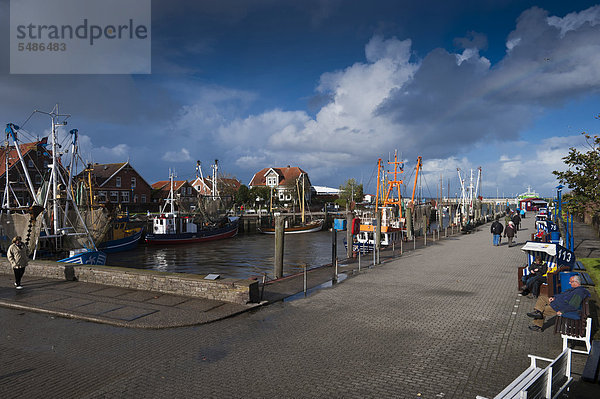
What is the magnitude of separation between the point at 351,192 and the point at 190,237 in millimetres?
59008

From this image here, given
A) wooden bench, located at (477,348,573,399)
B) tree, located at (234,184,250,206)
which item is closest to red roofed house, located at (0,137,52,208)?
tree, located at (234,184,250,206)

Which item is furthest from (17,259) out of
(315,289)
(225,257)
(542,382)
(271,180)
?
(271,180)

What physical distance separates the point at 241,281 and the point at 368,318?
3.94 metres

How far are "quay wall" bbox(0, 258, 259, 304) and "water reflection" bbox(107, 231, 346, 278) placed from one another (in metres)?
11.1

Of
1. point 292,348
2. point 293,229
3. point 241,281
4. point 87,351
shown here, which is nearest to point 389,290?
point 241,281

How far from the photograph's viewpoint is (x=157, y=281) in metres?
12.8

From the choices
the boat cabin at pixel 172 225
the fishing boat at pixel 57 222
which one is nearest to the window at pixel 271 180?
the boat cabin at pixel 172 225

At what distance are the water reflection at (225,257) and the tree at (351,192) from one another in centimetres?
5112

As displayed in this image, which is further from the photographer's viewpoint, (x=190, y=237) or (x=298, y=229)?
(x=298, y=229)

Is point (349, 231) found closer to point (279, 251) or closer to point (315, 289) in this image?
point (279, 251)

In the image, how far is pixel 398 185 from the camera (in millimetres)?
39625

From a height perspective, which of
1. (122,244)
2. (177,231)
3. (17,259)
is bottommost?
(122,244)

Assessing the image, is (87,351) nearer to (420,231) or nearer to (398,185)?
(398,185)

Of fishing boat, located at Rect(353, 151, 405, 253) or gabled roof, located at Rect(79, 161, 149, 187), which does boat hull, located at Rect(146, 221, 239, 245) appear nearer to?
fishing boat, located at Rect(353, 151, 405, 253)
